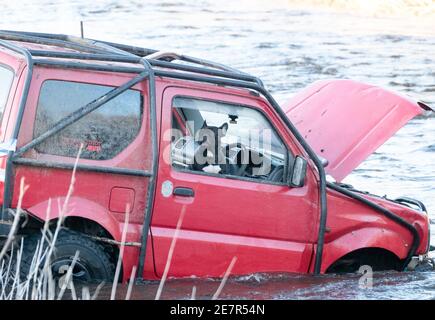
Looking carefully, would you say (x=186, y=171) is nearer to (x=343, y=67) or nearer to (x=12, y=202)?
(x=12, y=202)

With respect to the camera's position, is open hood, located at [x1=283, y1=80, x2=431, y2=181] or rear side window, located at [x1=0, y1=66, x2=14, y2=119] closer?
rear side window, located at [x1=0, y1=66, x2=14, y2=119]

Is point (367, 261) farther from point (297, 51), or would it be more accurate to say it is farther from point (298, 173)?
point (297, 51)

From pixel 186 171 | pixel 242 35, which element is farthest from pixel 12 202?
pixel 242 35

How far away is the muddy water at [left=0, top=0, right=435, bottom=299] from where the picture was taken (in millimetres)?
8125

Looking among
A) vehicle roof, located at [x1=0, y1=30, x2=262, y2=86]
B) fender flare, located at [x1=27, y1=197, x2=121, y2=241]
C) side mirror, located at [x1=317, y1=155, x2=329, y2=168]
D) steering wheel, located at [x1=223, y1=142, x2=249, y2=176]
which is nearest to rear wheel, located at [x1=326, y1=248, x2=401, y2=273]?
side mirror, located at [x1=317, y1=155, x2=329, y2=168]

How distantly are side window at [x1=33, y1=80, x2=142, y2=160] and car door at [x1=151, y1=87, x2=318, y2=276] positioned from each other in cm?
23

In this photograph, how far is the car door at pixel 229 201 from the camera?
7.59 meters

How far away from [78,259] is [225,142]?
1.45 m

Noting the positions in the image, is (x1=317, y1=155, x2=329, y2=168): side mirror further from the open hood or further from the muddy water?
the muddy water

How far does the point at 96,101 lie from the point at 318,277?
2.08m

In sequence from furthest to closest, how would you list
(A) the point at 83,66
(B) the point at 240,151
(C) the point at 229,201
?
(B) the point at 240,151
(C) the point at 229,201
(A) the point at 83,66

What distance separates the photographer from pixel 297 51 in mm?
22984

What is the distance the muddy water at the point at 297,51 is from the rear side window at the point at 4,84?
1.51 m

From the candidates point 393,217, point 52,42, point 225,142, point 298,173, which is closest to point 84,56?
point 52,42
